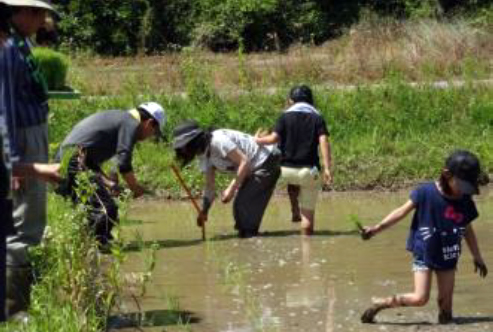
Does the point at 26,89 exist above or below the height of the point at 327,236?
above

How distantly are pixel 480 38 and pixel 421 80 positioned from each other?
4459 millimetres

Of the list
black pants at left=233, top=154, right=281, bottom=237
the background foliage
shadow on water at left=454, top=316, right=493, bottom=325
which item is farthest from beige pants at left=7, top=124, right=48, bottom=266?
the background foliage

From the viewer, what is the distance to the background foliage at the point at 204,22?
3083 centimetres

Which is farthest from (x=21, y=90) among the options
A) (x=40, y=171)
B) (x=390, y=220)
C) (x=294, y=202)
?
(x=294, y=202)

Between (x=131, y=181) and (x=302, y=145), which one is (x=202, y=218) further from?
(x=302, y=145)

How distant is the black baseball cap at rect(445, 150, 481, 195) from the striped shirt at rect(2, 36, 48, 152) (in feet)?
7.65

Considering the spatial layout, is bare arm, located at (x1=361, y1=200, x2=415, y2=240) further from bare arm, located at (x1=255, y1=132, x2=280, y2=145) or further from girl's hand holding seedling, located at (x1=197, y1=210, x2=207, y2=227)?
bare arm, located at (x1=255, y1=132, x2=280, y2=145)

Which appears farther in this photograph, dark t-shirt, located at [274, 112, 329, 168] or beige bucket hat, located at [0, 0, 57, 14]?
dark t-shirt, located at [274, 112, 329, 168]

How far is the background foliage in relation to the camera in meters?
30.8

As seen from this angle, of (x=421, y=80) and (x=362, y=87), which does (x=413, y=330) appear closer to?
(x=362, y=87)

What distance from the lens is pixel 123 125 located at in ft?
32.6

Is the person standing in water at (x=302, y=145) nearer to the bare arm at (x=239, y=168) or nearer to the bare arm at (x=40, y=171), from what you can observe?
the bare arm at (x=239, y=168)

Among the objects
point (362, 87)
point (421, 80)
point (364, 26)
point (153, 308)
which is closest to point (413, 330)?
point (153, 308)

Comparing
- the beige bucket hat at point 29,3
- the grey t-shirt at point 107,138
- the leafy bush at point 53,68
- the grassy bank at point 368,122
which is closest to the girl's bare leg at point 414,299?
the beige bucket hat at point 29,3
